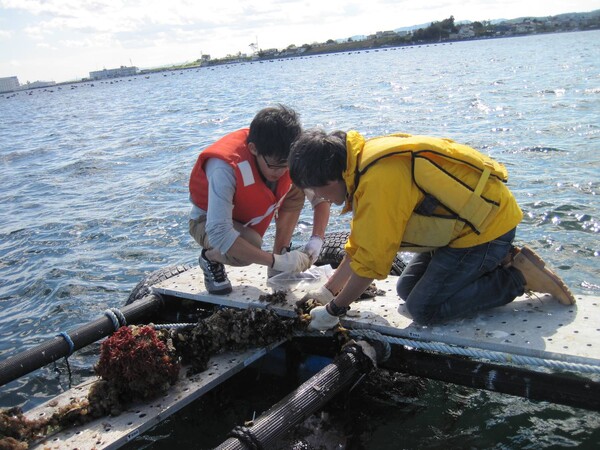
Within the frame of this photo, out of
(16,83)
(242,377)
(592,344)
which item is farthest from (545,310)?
(16,83)

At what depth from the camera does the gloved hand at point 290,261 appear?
16.1 ft

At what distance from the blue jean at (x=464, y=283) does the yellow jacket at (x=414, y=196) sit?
158 mm

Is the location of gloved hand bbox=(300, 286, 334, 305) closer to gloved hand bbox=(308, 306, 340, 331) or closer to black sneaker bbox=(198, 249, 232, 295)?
gloved hand bbox=(308, 306, 340, 331)

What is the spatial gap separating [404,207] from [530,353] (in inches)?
46.8

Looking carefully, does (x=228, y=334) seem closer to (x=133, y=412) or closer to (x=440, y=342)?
(x=133, y=412)

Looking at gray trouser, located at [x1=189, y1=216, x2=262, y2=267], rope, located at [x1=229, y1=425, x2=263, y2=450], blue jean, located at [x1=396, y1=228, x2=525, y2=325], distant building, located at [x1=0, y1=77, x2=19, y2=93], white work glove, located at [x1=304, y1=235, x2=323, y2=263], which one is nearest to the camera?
rope, located at [x1=229, y1=425, x2=263, y2=450]

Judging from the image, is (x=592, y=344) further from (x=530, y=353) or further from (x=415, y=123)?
(x=415, y=123)

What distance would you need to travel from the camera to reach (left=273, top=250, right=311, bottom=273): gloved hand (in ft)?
16.1

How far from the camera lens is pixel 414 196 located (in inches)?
145

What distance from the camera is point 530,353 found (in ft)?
11.9

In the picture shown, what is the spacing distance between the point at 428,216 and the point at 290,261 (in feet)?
5.06

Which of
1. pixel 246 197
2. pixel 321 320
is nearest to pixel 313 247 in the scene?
pixel 246 197

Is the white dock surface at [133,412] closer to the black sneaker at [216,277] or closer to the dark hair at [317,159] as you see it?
the black sneaker at [216,277]

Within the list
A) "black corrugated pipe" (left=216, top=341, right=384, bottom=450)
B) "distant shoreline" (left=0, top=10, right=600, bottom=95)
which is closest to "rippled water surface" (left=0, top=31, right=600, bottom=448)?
"black corrugated pipe" (left=216, top=341, right=384, bottom=450)
